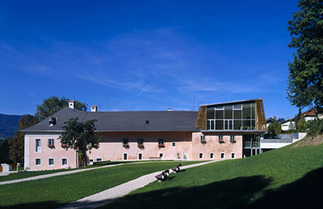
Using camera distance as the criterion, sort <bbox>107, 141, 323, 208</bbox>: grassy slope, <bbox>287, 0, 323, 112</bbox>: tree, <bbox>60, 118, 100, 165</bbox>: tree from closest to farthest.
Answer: <bbox>107, 141, 323, 208</bbox>: grassy slope → <bbox>287, 0, 323, 112</bbox>: tree → <bbox>60, 118, 100, 165</bbox>: tree

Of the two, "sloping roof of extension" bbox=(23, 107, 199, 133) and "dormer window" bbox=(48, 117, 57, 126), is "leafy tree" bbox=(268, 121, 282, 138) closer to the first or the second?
"sloping roof of extension" bbox=(23, 107, 199, 133)

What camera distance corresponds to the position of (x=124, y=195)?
504 inches

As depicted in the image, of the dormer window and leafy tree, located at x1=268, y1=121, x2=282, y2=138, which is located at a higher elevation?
the dormer window

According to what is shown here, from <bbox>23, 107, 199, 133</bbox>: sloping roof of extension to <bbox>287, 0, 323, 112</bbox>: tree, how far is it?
1788cm

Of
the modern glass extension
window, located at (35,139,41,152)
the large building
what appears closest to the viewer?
the modern glass extension

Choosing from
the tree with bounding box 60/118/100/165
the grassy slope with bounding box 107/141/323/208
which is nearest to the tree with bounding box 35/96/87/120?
the tree with bounding box 60/118/100/165

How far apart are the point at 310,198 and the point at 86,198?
9324 mm

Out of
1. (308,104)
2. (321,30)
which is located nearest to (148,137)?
(308,104)

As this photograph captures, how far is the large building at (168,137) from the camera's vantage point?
36812mm

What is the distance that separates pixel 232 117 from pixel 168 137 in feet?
31.6

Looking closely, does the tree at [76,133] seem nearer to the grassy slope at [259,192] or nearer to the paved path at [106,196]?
the paved path at [106,196]

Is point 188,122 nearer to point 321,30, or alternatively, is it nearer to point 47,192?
point 321,30

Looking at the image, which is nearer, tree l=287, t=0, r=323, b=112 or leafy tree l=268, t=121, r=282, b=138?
tree l=287, t=0, r=323, b=112

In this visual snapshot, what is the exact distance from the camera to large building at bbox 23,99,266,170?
36.8 meters
